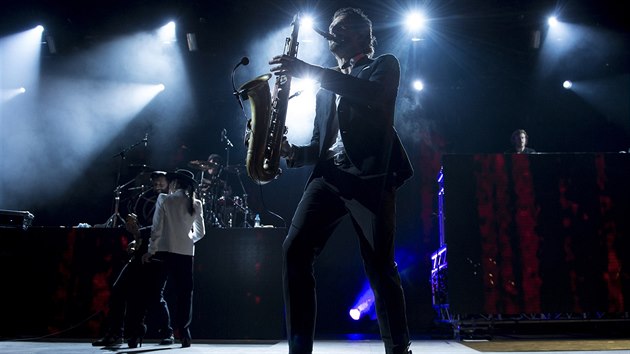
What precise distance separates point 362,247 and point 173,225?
143 inches

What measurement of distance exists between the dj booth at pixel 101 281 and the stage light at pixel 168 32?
5.31m

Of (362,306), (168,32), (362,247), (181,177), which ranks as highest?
(168,32)

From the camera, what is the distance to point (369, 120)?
265 cm

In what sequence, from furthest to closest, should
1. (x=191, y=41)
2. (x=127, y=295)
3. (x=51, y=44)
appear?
1. (x=51, y=44)
2. (x=191, y=41)
3. (x=127, y=295)

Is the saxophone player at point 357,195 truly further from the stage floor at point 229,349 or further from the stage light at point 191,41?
the stage light at point 191,41

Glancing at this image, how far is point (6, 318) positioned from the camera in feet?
22.6

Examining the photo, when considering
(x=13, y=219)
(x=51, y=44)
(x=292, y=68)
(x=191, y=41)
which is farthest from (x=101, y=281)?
(x=51, y=44)

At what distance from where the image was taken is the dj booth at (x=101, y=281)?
6.59 metres

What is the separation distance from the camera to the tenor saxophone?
111 inches

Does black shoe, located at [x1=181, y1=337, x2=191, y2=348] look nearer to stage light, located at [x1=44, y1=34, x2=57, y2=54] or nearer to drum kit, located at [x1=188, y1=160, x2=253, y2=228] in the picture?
drum kit, located at [x1=188, y1=160, x2=253, y2=228]

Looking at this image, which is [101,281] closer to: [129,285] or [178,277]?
[129,285]

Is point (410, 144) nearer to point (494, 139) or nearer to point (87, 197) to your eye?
point (494, 139)

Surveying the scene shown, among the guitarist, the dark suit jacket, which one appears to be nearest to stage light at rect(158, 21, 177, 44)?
the guitarist

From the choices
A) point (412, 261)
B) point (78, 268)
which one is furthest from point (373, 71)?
point (412, 261)
